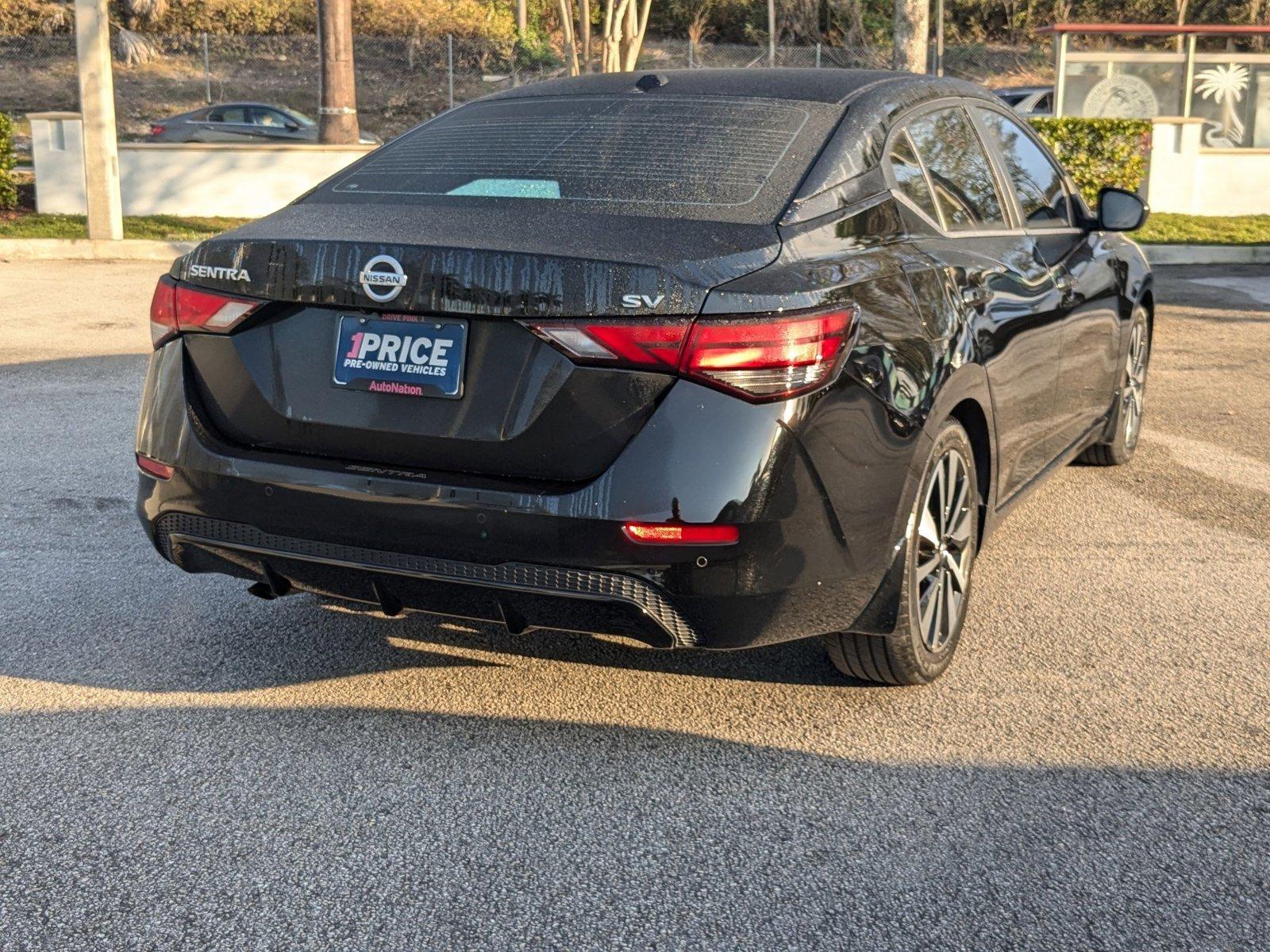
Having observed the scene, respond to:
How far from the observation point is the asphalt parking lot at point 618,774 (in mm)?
2836

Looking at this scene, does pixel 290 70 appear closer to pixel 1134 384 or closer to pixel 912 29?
pixel 912 29

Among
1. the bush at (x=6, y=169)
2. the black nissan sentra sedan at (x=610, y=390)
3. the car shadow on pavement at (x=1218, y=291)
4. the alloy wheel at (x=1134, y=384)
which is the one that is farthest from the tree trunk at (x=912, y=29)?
the black nissan sentra sedan at (x=610, y=390)

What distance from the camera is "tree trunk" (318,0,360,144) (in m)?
19.1

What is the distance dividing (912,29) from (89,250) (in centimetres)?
1030

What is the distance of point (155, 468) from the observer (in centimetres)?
367

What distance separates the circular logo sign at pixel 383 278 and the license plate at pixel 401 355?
6cm

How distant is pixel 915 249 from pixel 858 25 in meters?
42.9

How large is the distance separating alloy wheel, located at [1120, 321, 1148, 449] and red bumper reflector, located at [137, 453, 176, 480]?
418 centimetres

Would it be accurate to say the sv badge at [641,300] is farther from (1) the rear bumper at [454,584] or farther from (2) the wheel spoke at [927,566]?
(2) the wheel spoke at [927,566]

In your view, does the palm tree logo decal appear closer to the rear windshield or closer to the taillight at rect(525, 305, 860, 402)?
the rear windshield

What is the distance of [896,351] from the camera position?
352 cm

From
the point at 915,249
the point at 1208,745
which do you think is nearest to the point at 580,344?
the point at 915,249

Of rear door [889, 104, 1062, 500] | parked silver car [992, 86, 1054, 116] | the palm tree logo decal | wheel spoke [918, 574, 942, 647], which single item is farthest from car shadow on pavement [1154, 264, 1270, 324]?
parked silver car [992, 86, 1054, 116]

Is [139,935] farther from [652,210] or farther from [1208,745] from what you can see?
[1208,745]
